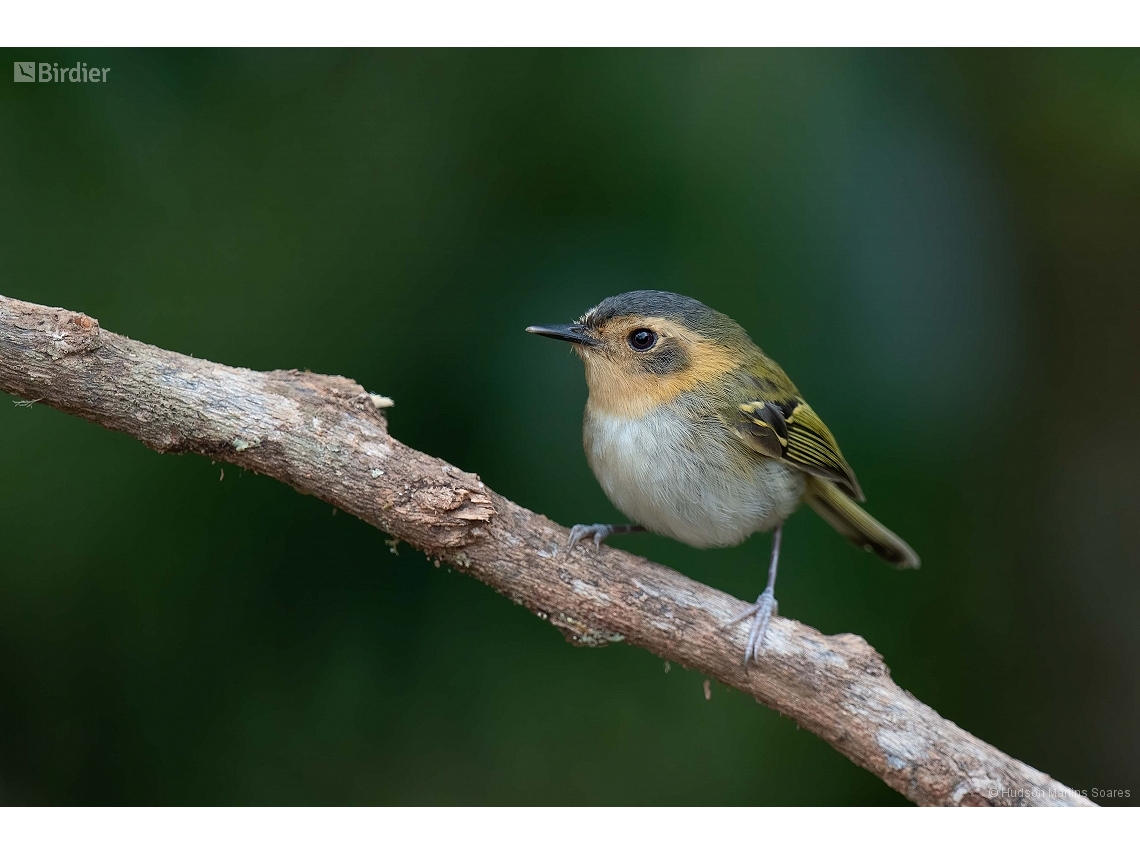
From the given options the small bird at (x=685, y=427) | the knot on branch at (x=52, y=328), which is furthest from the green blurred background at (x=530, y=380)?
the knot on branch at (x=52, y=328)

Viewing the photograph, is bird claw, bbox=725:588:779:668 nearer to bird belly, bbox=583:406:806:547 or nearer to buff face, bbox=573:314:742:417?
bird belly, bbox=583:406:806:547

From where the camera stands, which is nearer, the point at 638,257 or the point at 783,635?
the point at 783,635

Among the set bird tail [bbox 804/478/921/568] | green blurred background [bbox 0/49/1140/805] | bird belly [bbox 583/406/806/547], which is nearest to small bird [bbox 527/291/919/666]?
bird belly [bbox 583/406/806/547]

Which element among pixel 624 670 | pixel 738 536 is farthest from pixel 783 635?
pixel 624 670

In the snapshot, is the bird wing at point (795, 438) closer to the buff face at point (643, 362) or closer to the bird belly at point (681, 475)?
the bird belly at point (681, 475)

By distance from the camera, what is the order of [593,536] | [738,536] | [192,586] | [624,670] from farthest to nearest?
[624,670] < [192,586] < [738,536] < [593,536]

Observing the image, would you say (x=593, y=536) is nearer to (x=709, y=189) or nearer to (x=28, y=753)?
(x=709, y=189)

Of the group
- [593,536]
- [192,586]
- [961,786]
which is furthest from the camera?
[192,586]
